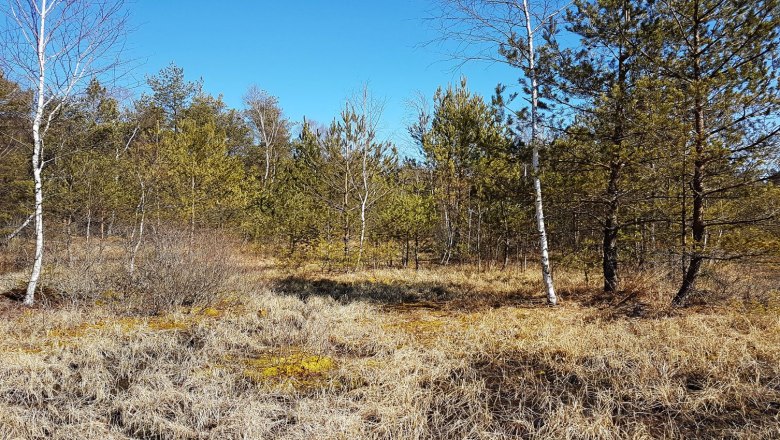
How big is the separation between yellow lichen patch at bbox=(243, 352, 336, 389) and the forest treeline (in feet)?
17.5

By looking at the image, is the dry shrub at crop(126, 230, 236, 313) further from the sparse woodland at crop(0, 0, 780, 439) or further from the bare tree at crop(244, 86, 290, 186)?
the bare tree at crop(244, 86, 290, 186)

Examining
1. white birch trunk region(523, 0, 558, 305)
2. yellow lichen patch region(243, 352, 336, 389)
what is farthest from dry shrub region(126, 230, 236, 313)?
white birch trunk region(523, 0, 558, 305)

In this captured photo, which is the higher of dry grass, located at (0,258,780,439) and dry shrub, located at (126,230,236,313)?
dry shrub, located at (126,230,236,313)

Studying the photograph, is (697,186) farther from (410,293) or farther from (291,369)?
(291,369)

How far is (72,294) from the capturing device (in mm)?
7387

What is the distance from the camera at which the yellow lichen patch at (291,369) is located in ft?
13.6

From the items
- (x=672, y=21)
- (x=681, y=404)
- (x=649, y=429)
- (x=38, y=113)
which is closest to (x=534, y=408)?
(x=649, y=429)

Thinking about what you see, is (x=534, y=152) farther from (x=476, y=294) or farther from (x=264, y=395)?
(x=264, y=395)

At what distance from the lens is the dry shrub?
300 inches

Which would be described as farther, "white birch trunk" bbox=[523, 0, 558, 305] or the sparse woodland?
"white birch trunk" bbox=[523, 0, 558, 305]

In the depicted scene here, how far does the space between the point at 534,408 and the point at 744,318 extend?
170 inches

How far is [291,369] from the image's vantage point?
4465mm

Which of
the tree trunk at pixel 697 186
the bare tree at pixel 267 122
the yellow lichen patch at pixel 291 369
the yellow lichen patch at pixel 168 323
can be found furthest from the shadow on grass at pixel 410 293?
the bare tree at pixel 267 122

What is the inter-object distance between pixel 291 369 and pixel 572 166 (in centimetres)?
668
